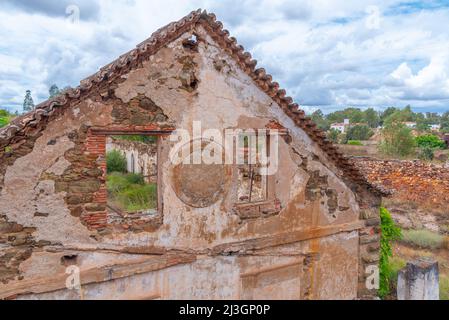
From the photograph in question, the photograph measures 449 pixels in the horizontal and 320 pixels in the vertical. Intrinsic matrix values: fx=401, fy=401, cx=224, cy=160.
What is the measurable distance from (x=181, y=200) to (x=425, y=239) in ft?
40.9

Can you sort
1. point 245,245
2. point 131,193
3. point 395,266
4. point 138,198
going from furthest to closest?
point 131,193, point 138,198, point 395,266, point 245,245

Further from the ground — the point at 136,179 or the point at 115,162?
the point at 115,162

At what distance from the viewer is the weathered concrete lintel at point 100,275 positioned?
19.0 ft

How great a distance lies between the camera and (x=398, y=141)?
125 feet

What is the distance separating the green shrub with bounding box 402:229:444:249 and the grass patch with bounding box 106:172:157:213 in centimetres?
1023

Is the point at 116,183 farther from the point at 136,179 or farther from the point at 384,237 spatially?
the point at 384,237

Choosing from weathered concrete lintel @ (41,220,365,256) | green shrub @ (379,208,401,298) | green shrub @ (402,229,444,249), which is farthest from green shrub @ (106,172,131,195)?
green shrub @ (402,229,444,249)

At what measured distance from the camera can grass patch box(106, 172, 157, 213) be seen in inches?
593

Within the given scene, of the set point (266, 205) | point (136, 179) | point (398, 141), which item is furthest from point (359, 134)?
point (266, 205)

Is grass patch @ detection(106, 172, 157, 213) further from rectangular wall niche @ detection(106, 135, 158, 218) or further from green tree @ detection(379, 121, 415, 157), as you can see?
green tree @ detection(379, 121, 415, 157)

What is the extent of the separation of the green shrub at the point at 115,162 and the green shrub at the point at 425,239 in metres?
16.1
